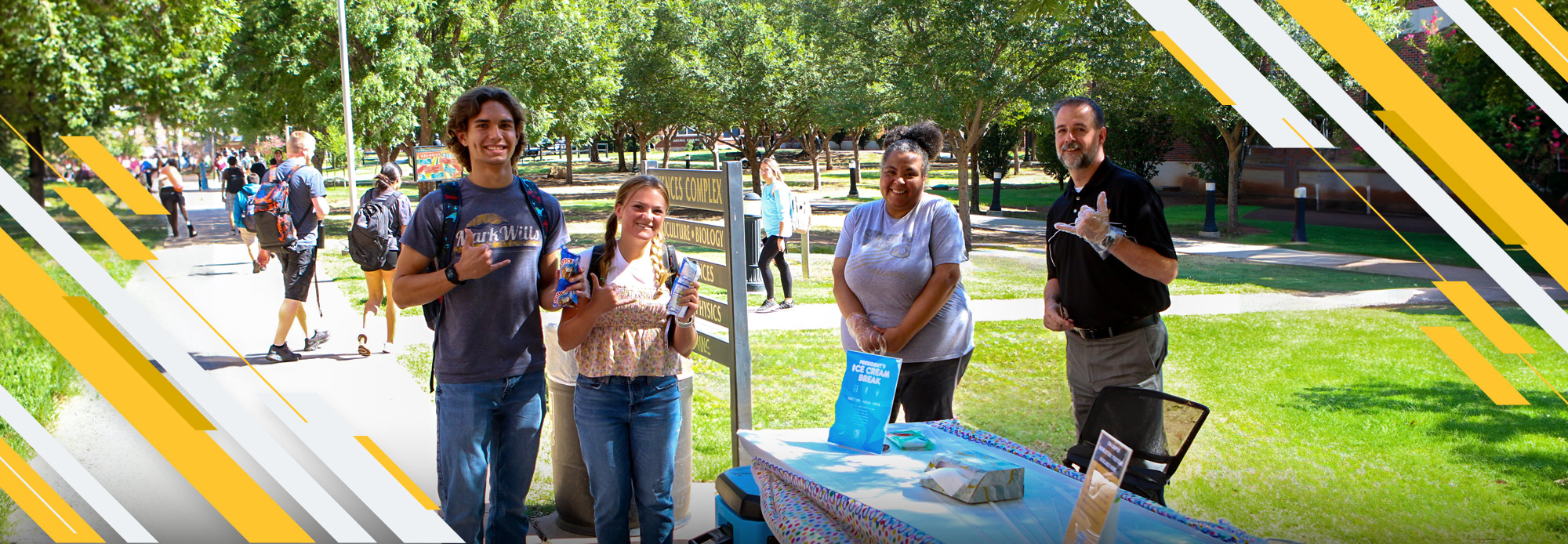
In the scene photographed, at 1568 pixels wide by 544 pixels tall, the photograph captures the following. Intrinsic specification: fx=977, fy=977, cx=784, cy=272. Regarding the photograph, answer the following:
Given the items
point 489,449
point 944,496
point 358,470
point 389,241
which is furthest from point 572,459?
point 389,241

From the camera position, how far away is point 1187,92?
16.0 metres

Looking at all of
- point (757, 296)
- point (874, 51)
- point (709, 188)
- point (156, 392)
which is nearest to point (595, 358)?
point (709, 188)

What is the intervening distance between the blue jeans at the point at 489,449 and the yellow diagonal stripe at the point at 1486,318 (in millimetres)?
Answer: 9122

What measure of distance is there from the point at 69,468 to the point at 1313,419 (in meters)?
6.69

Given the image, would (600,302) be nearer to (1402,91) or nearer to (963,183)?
(1402,91)

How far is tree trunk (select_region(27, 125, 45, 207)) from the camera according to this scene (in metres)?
4.41

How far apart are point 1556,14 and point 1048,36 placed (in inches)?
370

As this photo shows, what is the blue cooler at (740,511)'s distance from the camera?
3215mm

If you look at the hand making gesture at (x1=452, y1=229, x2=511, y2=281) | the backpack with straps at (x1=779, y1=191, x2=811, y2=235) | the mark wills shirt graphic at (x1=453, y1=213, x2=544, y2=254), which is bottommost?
the backpack with straps at (x1=779, y1=191, x2=811, y2=235)

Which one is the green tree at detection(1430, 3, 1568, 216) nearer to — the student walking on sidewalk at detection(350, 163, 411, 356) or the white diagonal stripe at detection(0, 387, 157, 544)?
the student walking on sidewalk at detection(350, 163, 411, 356)

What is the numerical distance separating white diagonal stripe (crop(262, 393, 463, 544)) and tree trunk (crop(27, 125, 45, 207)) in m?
1.72

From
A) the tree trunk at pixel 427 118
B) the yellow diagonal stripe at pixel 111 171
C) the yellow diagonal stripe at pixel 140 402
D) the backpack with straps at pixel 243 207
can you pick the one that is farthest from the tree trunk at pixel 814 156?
the yellow diagonal stripe at pixel 140 402

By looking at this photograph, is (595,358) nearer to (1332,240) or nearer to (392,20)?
(392,20)

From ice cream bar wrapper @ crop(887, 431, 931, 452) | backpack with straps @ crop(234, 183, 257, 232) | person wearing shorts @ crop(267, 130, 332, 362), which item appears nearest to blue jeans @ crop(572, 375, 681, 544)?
ice cream bar wrapper @ crop(887, 431, 931, 452)
